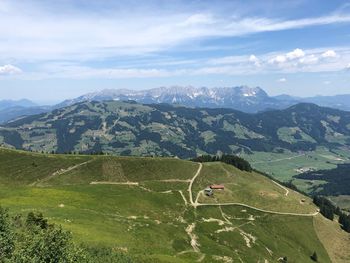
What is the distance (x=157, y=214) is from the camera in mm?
148625

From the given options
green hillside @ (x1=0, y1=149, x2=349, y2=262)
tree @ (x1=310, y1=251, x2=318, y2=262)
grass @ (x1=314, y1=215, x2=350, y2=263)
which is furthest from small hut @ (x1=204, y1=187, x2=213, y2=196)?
grass @ (x1=314, y1=215, x2=350, y2=263)

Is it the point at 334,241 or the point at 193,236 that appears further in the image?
the point at 334,241

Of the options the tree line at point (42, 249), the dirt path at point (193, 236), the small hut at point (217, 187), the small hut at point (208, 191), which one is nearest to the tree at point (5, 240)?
the tree line at point (42, 249)

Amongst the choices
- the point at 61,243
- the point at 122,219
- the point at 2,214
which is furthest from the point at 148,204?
the point at 61,243

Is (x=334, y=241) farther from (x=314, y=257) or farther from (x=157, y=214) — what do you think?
(x=157, y=214)

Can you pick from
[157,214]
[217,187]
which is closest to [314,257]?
[217,187]

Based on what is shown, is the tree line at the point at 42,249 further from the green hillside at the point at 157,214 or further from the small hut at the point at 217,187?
the small hut at the point at 217,187

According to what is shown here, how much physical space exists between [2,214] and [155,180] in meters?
129

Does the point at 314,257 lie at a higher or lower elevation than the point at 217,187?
lower

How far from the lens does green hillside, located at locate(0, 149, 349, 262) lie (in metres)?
106

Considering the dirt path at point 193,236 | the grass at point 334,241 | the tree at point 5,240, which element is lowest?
the grass at point 334,241

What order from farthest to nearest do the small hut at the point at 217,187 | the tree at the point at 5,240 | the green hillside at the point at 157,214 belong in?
the small hut at the point at 217,187 → the green hillside at the point at 157,214 → the tree at the point at 5,240

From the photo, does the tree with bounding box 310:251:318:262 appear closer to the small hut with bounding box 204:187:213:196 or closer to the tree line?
the small hut with bounding box 204:187:213:196

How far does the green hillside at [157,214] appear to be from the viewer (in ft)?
349
